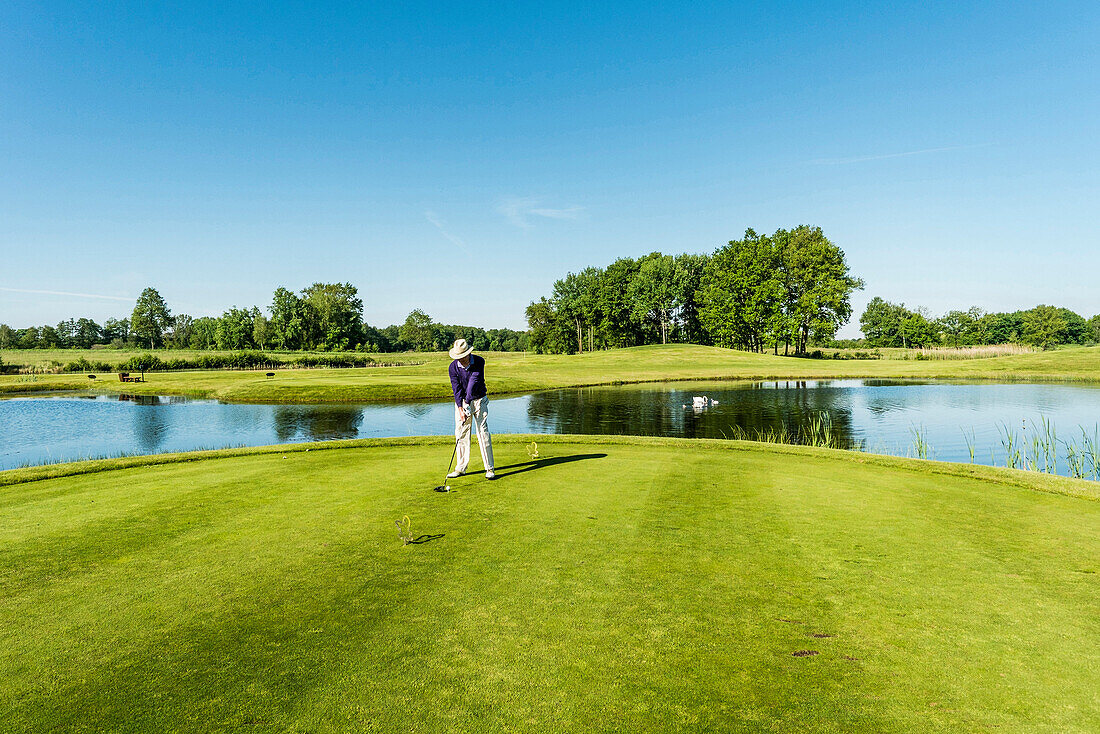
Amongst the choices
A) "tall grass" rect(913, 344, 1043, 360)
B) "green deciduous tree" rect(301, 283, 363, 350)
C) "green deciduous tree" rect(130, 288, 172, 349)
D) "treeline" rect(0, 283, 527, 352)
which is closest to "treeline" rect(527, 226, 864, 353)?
"tall grass" rect(913, 344, 1043, 360)

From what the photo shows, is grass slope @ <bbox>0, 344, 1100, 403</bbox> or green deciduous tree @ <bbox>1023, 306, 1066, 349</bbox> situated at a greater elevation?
green deciduous tree @ <bbox>1023, 306, 1066, 349</bbox>

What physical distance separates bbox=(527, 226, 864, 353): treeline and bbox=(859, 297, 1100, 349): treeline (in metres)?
44.2

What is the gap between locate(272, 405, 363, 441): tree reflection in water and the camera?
2706 cm

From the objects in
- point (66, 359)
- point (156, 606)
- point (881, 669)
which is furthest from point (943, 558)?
point (66, 359)

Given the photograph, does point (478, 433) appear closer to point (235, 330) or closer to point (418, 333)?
point (235, 330)

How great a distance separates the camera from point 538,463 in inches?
494

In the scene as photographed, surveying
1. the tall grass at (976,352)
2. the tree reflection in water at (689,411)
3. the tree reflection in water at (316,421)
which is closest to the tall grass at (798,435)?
the tree reflection in water at (689,411)

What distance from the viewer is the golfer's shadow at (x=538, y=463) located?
1141 cm

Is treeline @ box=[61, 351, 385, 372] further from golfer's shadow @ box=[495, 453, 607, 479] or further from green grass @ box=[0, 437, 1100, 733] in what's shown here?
green grass @ box=[0, 437, 1100, 733]

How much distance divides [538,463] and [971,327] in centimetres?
16085

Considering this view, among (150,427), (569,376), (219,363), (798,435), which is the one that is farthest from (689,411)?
(219,363)

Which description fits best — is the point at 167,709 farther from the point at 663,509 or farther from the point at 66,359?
the point at 66,359

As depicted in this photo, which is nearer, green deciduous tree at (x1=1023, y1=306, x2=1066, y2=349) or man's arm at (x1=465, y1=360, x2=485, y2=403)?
man's arm at (x1=465, y1=360, x2=485, y2=403)

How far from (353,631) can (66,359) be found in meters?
105
